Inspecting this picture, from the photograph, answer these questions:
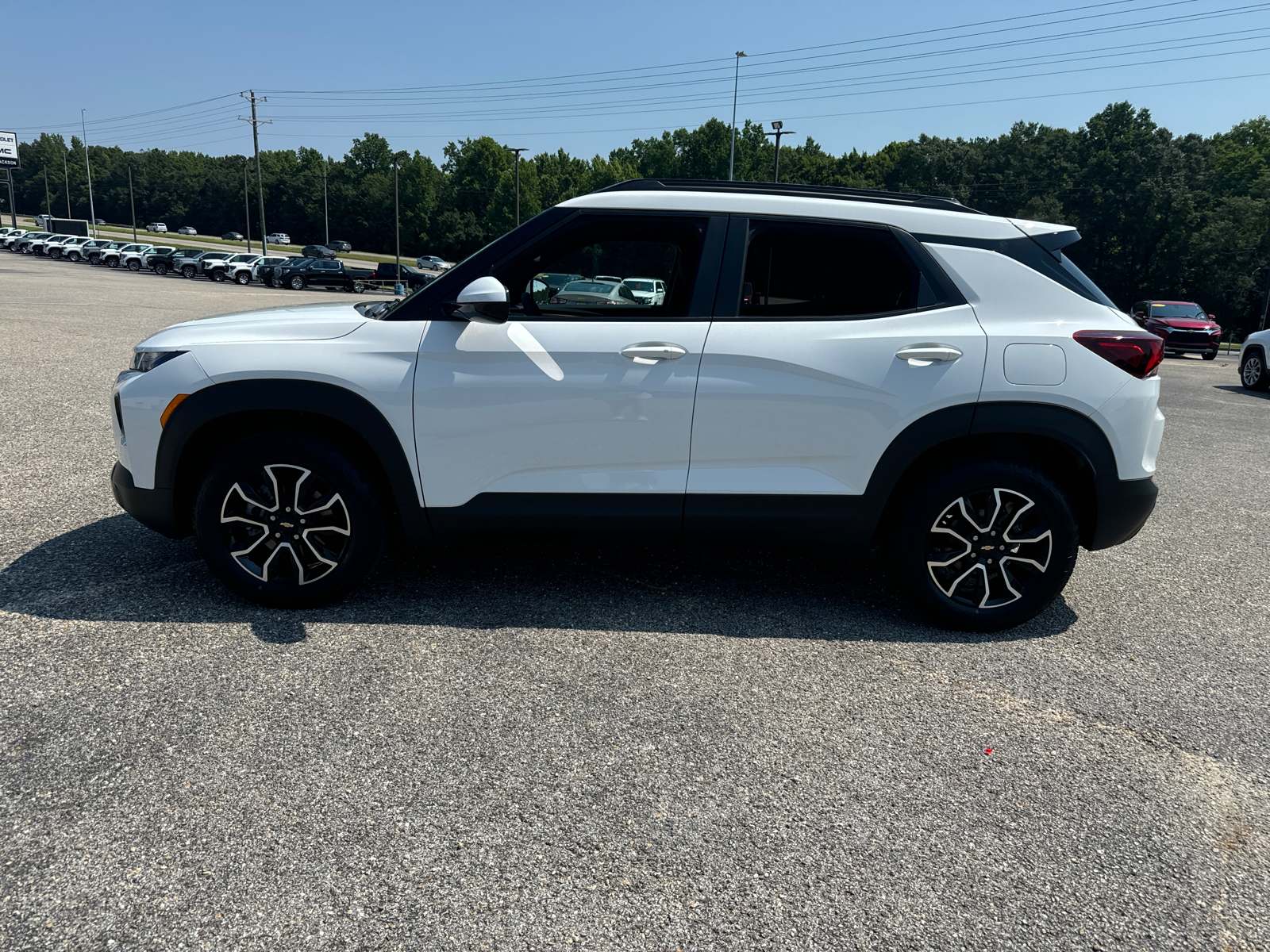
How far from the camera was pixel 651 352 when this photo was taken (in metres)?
3.72

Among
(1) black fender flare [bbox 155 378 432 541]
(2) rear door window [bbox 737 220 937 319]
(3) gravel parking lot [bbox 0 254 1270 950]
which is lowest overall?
(3) gravel parking lot [bbox 0 254 1270 950]

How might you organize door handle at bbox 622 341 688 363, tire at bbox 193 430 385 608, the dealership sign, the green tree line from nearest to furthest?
1. door handle at bbox 622 341 688 363
2. tire at bbox 193 430 385 608
3. the green tree line
4. the dealership sign

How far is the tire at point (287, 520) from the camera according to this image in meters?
3.82

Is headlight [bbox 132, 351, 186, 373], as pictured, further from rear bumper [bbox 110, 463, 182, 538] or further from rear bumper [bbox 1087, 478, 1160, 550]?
rear bumper [bbox 1087, 478, 1160, 550]

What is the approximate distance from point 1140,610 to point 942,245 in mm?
2166

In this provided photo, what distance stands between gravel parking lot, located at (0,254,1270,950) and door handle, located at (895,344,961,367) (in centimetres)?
123

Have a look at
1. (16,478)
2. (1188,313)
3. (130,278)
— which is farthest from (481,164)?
(16,478)

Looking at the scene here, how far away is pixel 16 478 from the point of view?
242 inches

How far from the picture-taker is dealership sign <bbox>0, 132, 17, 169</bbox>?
104688mm

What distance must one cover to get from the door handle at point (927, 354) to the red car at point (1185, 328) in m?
25.7

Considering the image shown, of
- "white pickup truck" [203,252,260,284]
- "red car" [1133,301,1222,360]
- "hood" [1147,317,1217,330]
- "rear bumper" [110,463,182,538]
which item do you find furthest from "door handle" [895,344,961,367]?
"white pickup truck" [203,252,260,284]

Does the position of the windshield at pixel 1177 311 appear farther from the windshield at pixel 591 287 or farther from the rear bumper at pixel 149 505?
the rear bumper at pixel 149 505

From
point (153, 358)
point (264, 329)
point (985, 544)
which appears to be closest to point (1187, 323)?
point (985, 544)

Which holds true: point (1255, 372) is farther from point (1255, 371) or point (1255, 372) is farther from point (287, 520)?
point (287, 520)
